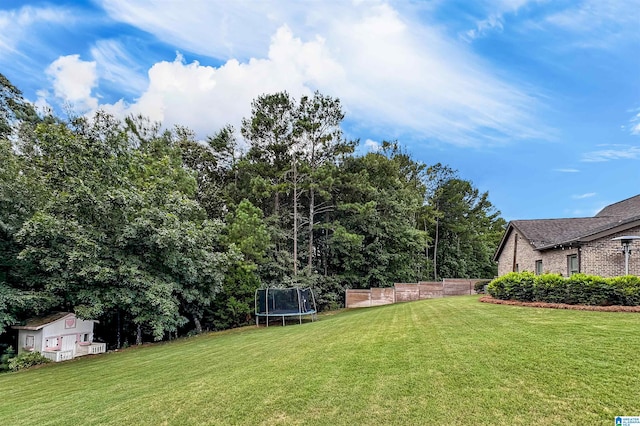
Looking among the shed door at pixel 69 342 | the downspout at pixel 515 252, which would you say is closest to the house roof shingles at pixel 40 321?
the shed door at pixel 69 342

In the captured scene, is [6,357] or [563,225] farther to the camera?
[563,225]

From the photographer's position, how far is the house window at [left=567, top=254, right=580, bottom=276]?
12.9 meters

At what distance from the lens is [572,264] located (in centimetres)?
1323

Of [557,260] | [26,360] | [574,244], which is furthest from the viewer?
[557,260]

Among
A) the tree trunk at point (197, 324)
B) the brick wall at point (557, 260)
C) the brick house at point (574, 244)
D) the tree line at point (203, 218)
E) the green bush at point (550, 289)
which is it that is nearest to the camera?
the green bush at point (550, 289)

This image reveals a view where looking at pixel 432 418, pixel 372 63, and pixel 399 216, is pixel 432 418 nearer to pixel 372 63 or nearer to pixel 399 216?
pixel 372 63

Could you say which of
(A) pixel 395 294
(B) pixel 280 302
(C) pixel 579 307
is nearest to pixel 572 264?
(C) pixel 579 307

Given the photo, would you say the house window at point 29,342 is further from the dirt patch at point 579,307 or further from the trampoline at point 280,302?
the dirt patch at point 579,307

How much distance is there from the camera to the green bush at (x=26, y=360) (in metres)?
10.1

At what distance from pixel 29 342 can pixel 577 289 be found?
15.8 metres

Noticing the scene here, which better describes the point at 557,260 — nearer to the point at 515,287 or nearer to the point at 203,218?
the point at 515,287

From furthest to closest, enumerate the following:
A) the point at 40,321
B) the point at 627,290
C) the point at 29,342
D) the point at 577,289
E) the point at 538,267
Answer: the point at 538,267 < the point at 40,321 < the point at 29,342 < the point at 577,289 < the point at 627,290

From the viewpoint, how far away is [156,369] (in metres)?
7.38

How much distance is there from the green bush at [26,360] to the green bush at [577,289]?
1432 cm
